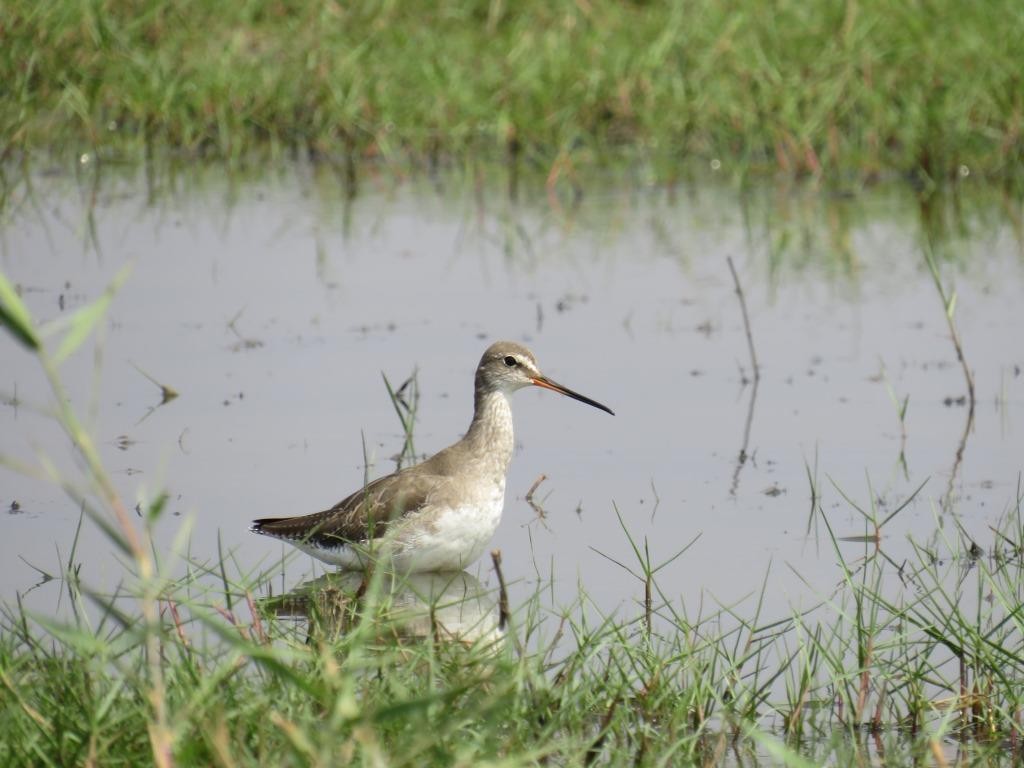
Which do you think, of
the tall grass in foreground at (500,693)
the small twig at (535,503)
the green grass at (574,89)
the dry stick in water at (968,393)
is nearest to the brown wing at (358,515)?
the small twig at (535,503)

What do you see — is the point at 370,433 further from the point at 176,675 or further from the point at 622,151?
the point at 622,151

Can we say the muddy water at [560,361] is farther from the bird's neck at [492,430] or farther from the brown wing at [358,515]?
the bird's neck at [492,430]

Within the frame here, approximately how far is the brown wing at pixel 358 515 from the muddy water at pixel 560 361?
182 millimetres

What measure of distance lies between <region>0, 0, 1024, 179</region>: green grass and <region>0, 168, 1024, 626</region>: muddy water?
0.46 metres

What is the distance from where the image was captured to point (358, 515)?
226 inches

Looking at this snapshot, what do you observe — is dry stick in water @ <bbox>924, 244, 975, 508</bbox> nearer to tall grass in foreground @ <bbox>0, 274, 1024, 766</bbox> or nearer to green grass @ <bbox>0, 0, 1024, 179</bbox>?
tall grass in foreground @ <bbox>0, 274, 1024, 766</bbox>

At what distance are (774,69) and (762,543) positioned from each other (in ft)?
22.9

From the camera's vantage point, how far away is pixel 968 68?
1248 centimetres

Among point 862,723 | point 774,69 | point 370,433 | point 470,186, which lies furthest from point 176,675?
point 774,69

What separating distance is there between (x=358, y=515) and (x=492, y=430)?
67cm

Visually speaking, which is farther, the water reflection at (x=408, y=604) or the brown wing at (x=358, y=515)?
the brown wing at (x=358, y=515)

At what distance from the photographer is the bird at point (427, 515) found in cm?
575

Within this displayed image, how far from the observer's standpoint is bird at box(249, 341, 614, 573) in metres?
5.75

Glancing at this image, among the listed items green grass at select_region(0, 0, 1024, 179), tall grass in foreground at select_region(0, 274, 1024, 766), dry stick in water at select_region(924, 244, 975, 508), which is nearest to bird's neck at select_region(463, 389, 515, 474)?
tall grass in foreground at select_region(0, 274, 1024, 766)
